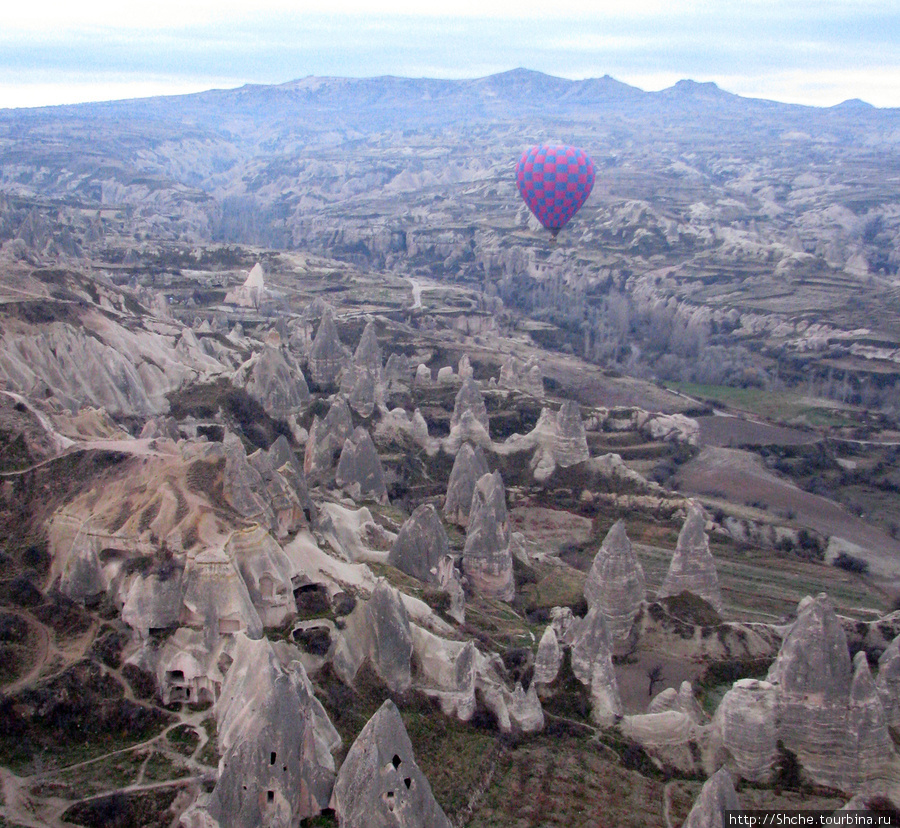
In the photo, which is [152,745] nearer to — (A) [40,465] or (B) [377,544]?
(A) [40,465]

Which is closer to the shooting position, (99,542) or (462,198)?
(99,542)

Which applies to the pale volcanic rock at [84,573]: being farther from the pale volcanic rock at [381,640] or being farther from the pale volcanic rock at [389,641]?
the pale volcanic rock at [389,641]

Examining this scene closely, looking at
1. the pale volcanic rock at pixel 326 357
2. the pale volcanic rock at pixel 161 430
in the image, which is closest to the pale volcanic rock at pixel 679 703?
the pale volcanic rock at pixel 161 430

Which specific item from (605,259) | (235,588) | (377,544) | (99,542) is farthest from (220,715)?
(605,259)

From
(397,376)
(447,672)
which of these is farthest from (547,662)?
(397,376)

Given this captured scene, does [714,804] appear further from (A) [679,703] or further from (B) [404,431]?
(B) [404,431]
